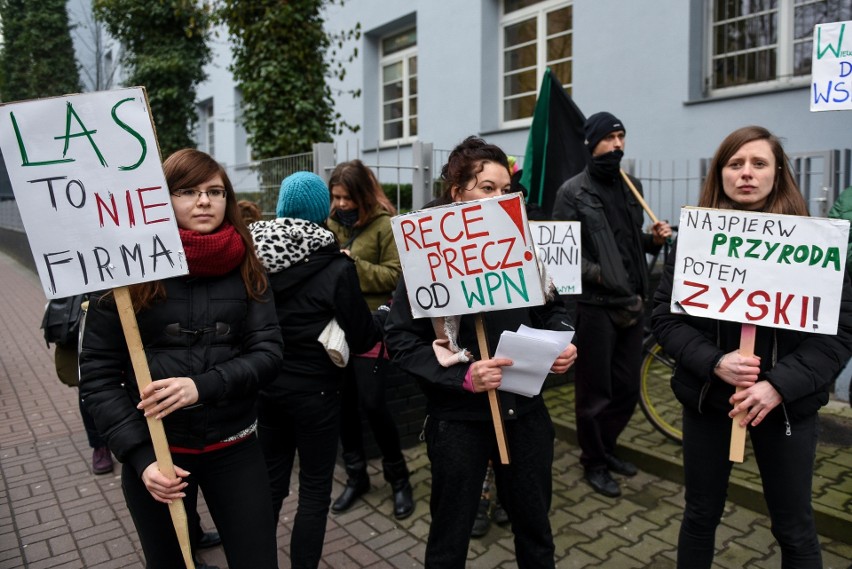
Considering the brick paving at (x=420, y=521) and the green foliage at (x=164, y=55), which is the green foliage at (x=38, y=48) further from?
the brick paving at (x=420, y=521)

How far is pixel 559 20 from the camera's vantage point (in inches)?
336

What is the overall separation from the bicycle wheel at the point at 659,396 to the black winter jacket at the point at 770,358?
6.45 feet

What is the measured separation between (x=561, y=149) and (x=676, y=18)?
2.66 metres

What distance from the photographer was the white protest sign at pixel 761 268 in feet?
7.38

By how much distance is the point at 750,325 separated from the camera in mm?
2322

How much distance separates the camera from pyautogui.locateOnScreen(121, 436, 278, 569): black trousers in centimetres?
218

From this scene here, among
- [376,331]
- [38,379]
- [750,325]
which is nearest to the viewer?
[750,325]

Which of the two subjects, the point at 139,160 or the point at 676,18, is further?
the point at 676,18

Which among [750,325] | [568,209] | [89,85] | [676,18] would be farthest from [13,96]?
[750,325]

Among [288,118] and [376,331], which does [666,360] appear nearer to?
[376,331]

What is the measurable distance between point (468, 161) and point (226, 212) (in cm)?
88

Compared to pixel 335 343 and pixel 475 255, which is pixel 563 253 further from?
pixel 475 255

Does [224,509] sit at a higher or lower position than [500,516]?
higher

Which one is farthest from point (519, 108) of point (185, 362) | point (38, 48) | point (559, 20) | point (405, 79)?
point (38, 48)
